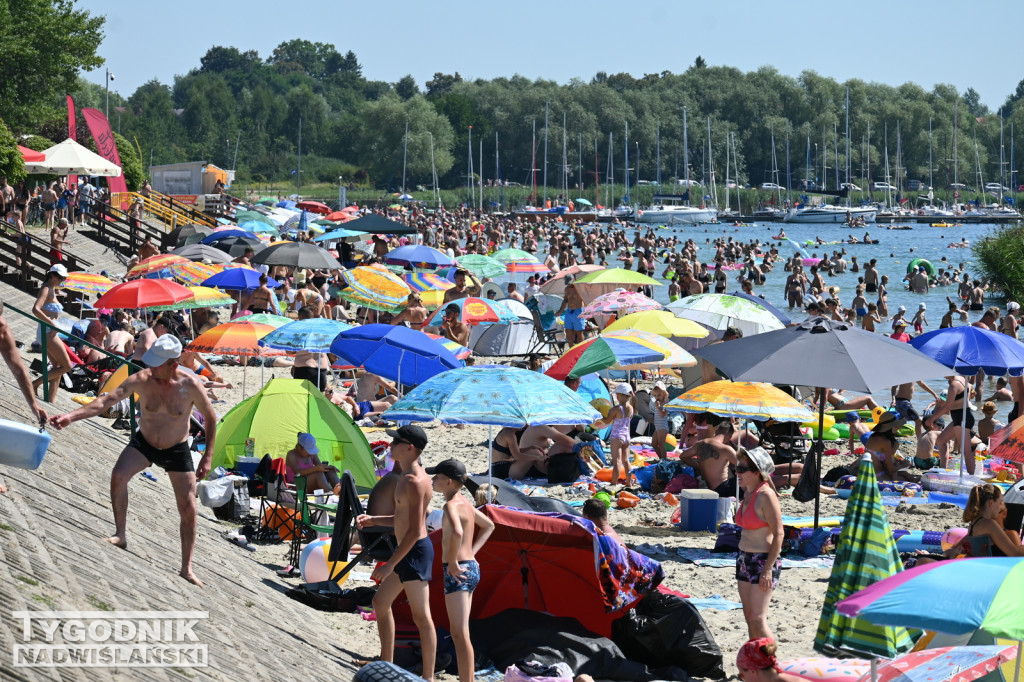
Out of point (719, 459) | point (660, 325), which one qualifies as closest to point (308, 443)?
point (719, 459)

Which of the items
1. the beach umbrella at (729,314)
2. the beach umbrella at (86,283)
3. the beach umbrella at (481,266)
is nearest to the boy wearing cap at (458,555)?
the beach umbrella at (729,314)

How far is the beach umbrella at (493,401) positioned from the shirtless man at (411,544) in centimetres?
271

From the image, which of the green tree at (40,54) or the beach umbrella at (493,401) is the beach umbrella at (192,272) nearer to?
the beach umbrella at (493,401)

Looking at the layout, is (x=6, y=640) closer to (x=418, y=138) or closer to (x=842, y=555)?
(x=842, y=555)

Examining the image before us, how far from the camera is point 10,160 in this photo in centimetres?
2745

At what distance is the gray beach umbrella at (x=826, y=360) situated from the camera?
8.83 meters

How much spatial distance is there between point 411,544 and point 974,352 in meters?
8.02

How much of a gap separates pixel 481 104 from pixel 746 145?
87.4 feet

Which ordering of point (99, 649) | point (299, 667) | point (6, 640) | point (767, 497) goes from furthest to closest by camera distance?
1. point (767, 497)
2. point (299, 667)
3. point (99, 649)
4. point (6, 640)

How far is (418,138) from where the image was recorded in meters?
106

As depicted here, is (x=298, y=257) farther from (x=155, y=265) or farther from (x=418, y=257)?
(x=418, y=257)

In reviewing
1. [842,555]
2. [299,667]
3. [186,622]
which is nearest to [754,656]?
[842,555]

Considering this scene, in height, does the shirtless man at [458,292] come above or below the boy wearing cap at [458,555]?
above

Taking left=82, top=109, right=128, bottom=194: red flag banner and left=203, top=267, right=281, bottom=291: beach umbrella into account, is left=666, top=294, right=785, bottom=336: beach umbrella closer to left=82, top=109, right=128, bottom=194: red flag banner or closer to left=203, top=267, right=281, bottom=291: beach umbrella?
left=203, top=267, right=281, bottom=291: beach umbrella
